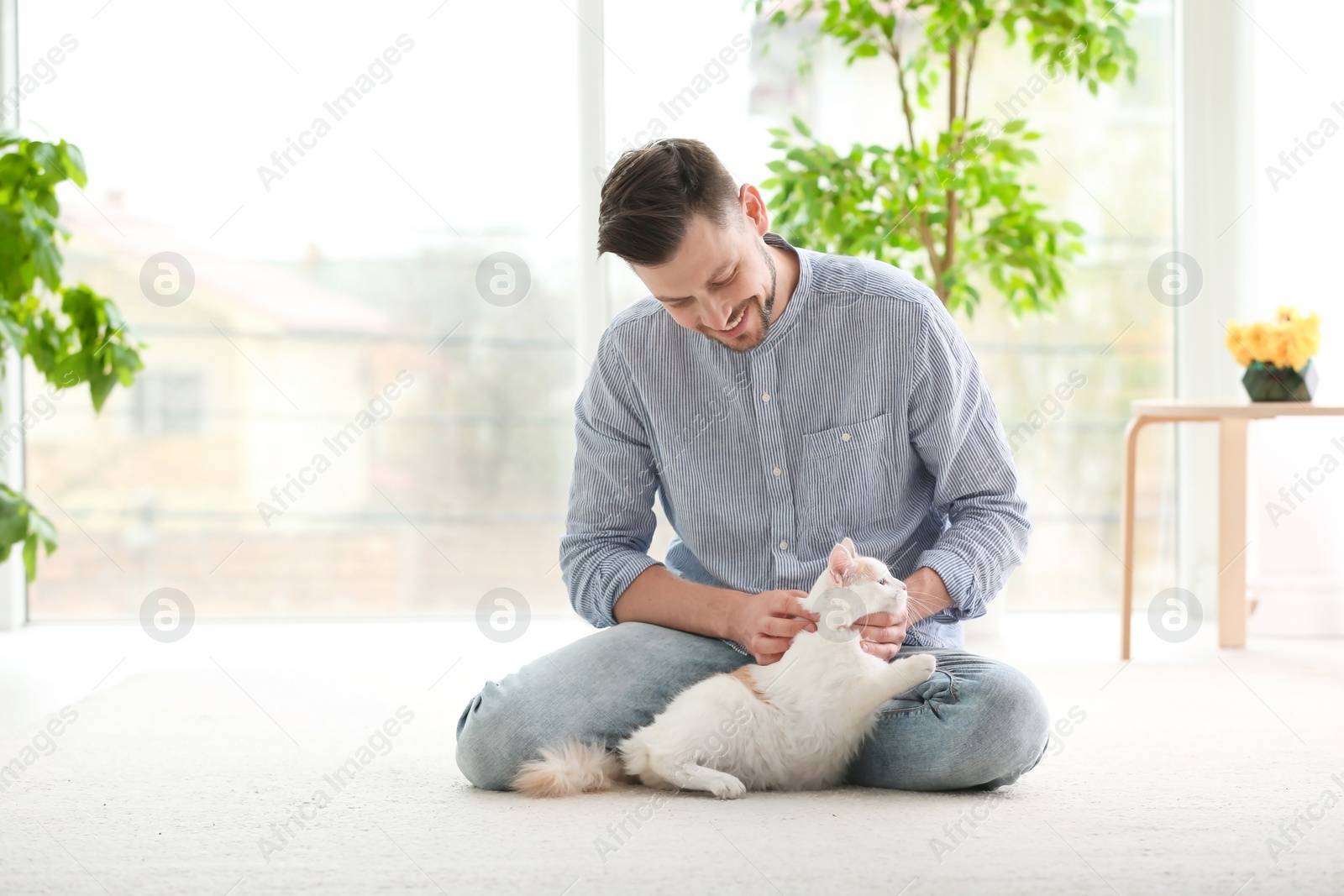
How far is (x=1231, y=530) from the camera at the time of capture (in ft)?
7.68

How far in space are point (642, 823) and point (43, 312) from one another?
1.68 m

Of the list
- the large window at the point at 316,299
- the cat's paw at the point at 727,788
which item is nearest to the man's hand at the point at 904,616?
the cat's paw at the point at 727,788

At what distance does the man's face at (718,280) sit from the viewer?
128 cm

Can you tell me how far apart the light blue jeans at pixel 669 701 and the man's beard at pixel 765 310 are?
13.9 inches

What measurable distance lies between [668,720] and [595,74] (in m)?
1.87

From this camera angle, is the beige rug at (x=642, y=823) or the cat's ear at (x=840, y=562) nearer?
the beige rug at (x=642, y=823)

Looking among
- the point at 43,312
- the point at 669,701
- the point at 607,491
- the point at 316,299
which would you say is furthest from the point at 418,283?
the point at 669,701

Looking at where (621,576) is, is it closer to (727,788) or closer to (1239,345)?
(727,788)

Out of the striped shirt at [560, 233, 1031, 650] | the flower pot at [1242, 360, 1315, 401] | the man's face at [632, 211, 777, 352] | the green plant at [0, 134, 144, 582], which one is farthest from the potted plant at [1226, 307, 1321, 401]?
the green plant at [0, 134, 144, 582]

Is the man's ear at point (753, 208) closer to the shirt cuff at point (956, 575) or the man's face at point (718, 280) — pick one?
the man's face at point (718, 280)

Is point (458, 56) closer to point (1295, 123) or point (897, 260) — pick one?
point (897, 260)

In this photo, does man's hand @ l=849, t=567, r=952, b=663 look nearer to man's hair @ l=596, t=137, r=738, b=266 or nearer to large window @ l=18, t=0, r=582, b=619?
man's hair @ l=596, t=137, r=738, b=266

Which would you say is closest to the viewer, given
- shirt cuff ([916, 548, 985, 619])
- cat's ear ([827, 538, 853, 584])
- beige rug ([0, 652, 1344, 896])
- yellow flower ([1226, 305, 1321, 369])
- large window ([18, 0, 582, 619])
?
beige rug ([0, 652, 1344, 896])

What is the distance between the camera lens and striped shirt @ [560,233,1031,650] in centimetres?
140
